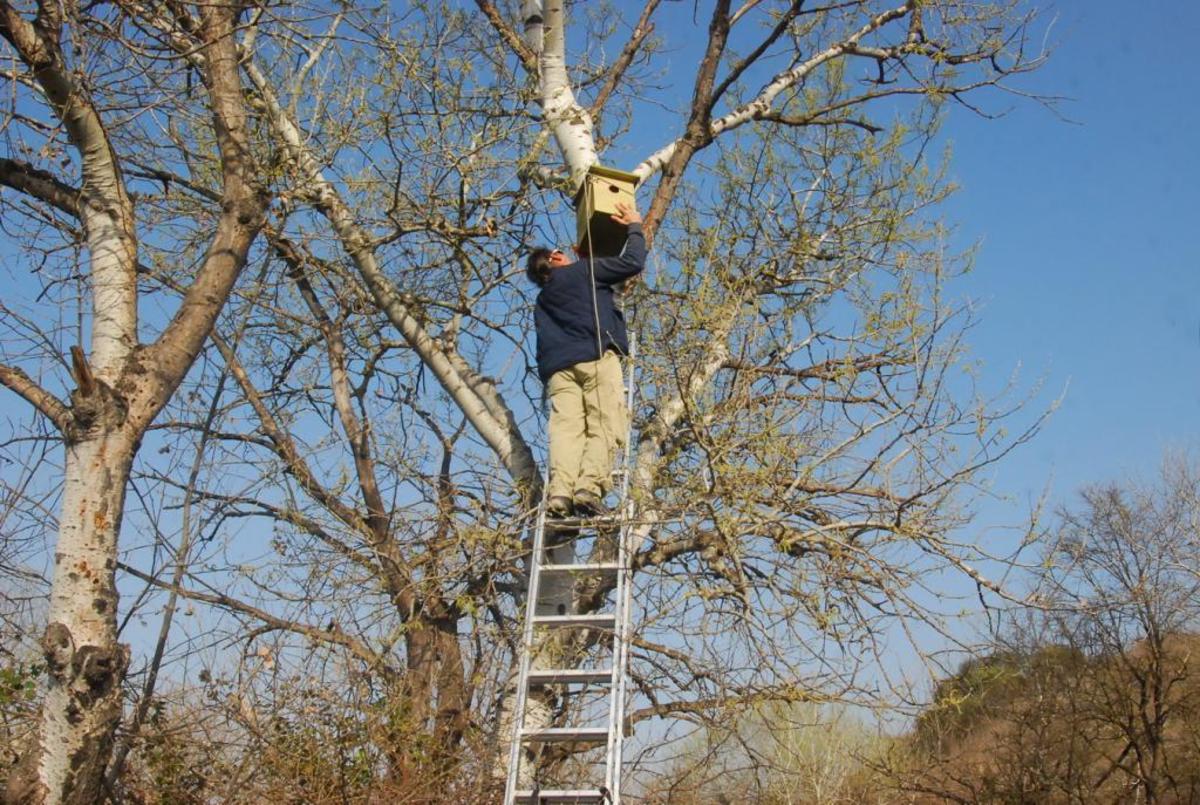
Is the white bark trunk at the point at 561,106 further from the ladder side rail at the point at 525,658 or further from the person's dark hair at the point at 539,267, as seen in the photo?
the ladder side rail at the point at 525,658

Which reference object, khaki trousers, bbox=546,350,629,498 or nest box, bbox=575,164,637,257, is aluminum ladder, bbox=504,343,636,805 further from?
nest box, bbox=575,164,637,257

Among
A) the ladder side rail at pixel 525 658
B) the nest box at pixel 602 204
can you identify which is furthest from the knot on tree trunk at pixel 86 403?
the nest box at pixel 602 204

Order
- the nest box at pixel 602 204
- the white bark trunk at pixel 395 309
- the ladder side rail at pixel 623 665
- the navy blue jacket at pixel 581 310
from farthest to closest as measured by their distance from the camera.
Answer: the white bark trunk at pixel 395 309
the nest box at pixel 602 204
the navy blue jacket at pixel 581 310
the ladder side rail at pixel 623 665

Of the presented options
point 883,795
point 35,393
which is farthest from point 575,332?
point 883,795

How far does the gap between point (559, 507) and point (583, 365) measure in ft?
2.78

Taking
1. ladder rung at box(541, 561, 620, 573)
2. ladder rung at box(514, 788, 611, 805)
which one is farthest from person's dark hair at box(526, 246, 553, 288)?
ladder rung at box(514, 788, 611, 805)

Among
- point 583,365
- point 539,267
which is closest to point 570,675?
point 583,365

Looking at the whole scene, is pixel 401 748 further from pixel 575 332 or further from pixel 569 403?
pixel 575 332

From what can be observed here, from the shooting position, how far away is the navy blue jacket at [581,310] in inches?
238

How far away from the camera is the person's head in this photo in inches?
251

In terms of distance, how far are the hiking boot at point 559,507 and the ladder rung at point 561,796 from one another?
1.40 m

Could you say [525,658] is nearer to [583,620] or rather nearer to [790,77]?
[583,620]

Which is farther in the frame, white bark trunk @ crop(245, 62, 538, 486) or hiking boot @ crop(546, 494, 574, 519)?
white bark trunk @ crop(245, 62, 538, 486)

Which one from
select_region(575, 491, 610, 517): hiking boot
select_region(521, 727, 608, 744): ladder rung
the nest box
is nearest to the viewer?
select_region(521, 727, 608, 744): ladder rung
